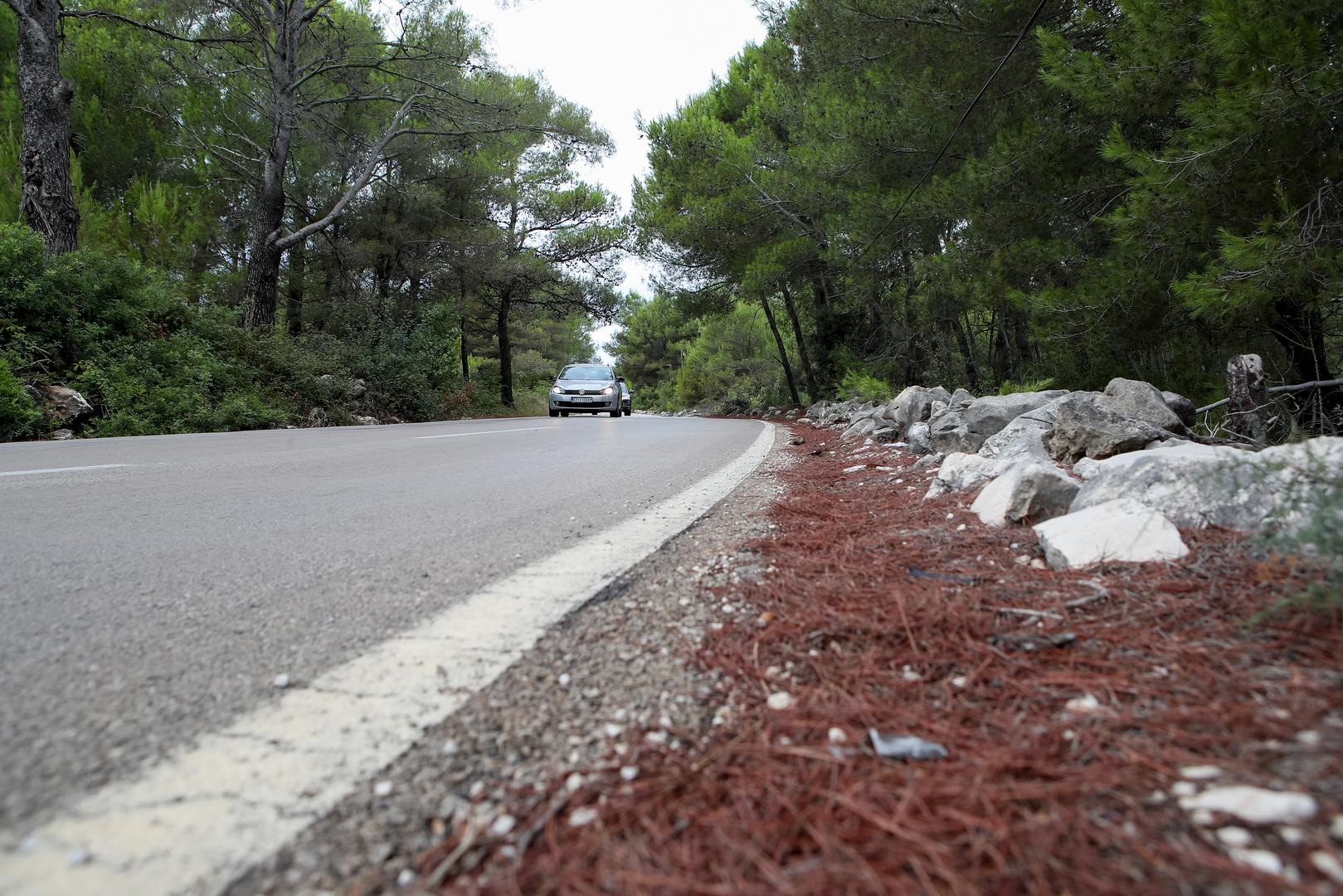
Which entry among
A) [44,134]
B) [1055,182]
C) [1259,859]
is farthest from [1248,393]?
[44,134]

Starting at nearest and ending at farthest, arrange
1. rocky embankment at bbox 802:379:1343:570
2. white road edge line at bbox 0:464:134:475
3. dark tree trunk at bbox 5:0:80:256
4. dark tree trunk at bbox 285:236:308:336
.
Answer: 1. rocky embankment at bbox 802:379:1343:570
2. white road edge line at bbox 0:464:134:475
3. dark tree trunk at bbox 5:0:80:256
4. dark tree trunk at bbox 285:236:308:336

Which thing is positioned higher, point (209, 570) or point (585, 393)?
point (585, 393)

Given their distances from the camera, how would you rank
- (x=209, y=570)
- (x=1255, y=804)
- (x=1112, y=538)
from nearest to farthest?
(x=1255, y=804)
(x=1112, y=538)
(x=209, y=570)

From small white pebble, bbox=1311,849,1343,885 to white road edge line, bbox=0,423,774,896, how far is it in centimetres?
129

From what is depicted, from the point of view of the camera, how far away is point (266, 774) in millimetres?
1098

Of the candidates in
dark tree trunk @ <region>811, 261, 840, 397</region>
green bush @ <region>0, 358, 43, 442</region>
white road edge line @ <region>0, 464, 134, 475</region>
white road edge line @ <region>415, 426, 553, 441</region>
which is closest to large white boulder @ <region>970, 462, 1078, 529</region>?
white road edge line @ <region>0, 464, 134, 475</region>

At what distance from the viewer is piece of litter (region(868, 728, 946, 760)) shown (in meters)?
1.16

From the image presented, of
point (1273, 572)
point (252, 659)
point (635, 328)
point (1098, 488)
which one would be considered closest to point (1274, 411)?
point (1098, 488)

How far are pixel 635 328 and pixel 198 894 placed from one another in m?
51.0

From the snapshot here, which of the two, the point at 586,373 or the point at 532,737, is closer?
the point at 532,737

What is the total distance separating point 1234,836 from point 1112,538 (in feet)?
4.53

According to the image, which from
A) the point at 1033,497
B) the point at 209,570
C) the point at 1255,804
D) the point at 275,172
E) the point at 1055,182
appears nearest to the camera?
the point at 1255,804

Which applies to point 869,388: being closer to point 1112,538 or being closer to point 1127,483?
point 1127,483

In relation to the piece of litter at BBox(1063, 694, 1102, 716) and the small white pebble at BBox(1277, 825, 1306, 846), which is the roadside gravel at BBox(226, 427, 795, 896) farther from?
the small white pebble at BBox(1277, 825, 1306, 846)
